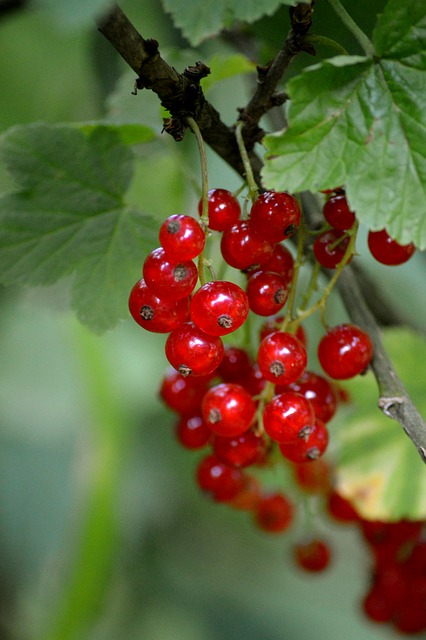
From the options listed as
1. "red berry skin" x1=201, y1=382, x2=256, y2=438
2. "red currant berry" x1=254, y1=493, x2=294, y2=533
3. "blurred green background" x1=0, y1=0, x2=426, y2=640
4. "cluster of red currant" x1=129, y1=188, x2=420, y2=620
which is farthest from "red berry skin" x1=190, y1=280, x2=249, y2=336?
"blurred green background" x1=0, y1=0, x2=426, y2=640

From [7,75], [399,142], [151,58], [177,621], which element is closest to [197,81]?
[151,58]

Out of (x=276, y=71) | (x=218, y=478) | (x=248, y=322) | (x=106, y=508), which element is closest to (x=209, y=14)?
(x=276, y=71)

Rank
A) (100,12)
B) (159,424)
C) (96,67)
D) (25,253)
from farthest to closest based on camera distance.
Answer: (159,424), (96,67), (25,253), (100,12)

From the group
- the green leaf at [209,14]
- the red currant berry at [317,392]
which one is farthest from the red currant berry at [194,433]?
the green leaf at [209,14]

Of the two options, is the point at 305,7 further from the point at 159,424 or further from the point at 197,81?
the point at 159,424

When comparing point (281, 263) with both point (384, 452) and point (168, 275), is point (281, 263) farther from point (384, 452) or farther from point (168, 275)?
point (384, 452)

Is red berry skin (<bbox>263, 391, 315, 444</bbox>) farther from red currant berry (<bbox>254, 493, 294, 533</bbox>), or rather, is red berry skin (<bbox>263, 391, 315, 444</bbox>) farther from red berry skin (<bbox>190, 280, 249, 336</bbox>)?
red currant berry (<bbox>254, 493, 294, 533</bbox>)
